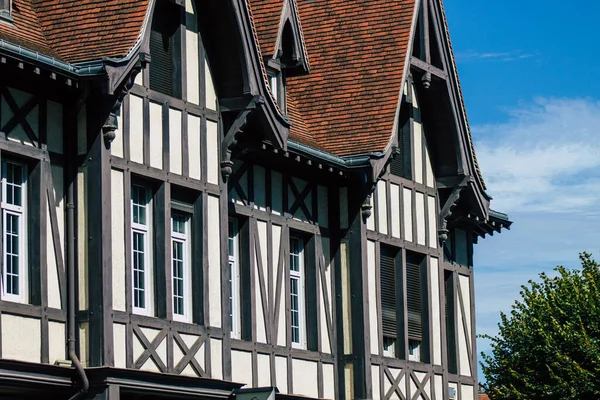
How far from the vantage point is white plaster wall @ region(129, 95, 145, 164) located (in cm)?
2522

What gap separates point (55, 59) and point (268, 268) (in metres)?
7.31

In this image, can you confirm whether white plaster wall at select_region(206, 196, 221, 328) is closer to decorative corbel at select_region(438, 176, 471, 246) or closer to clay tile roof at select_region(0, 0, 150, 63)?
clay tile roof at select_region(0, 0, 150, 63)

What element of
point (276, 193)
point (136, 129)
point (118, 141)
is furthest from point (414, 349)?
point (118, 141)

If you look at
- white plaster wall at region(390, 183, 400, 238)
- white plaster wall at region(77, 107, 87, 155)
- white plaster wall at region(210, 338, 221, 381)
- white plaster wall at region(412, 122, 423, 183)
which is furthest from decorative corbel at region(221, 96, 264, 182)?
white plaster wall at region(412, 122, 423, 183)

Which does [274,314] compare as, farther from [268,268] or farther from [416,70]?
[416,70]

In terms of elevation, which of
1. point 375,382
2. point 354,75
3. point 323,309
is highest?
point 354,75

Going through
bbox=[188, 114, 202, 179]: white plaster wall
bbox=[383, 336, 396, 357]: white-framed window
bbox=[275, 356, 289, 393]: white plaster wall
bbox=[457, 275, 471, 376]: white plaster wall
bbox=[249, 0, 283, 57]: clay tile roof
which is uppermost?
bbox=[249, 0, 283, 57]: clay tile roof

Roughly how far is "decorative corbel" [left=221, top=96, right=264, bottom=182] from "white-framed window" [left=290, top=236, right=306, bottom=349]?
3.83 m

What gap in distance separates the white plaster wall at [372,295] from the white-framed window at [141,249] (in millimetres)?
7166

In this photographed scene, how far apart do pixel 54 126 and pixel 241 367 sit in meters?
6.21

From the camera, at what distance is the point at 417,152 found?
3462cm

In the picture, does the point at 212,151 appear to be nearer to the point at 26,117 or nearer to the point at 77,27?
the point at 77,27

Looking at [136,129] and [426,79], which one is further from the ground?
[426,79]

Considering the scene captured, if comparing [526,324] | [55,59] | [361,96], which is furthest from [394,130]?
[526,324]
